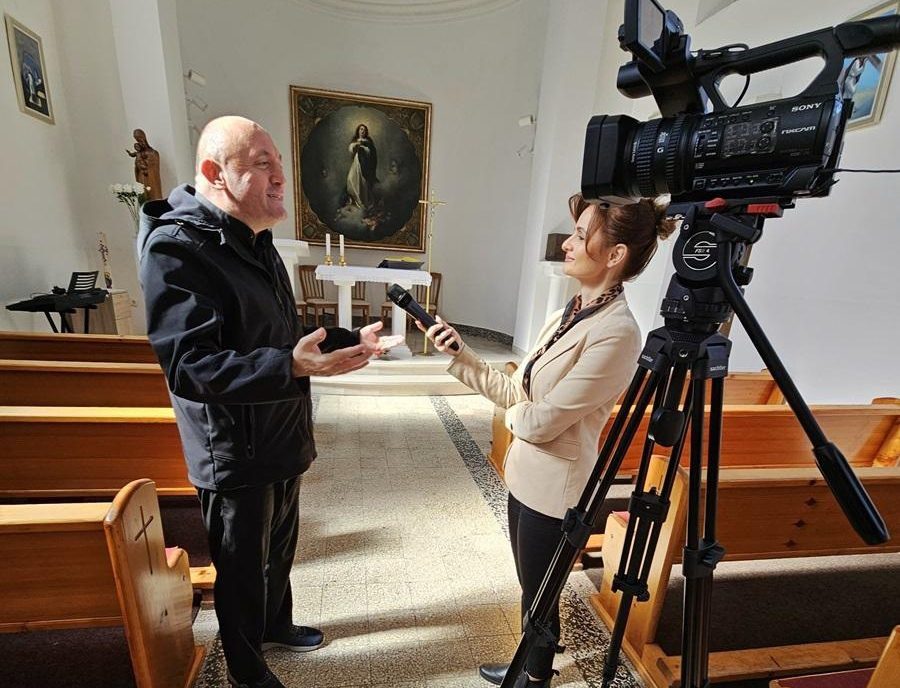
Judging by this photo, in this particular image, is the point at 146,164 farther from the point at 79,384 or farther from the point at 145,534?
the point at 145,534

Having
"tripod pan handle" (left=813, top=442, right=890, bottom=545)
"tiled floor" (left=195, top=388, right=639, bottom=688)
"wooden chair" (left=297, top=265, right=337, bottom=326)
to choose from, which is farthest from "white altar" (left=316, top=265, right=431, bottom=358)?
"tripod pan handle" (left=813, top=442, right=890, bottom=545)

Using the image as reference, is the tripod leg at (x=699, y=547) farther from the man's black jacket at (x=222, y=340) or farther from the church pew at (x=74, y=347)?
the church pew at (x=74, y=347)

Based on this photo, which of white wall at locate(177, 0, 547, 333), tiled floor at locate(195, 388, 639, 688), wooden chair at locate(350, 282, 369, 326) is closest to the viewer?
tiled floor at locate(195, 388, 639, 688)

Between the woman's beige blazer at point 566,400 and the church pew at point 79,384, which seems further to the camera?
the church pew at point 79,384

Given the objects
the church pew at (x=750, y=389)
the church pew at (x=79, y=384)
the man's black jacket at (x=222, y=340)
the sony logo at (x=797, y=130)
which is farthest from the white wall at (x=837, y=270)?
the church pew at (x=79, y=384)

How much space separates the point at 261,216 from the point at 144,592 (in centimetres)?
89

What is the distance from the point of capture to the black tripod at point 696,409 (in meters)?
0.50

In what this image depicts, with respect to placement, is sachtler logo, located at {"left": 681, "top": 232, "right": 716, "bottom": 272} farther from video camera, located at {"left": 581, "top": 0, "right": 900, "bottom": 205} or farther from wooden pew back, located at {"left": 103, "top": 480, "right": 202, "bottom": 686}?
wooden pew back, located at {"left": 103, "top": 480, "right": 202, "bottom": 686}

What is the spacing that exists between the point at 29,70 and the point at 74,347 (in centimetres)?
284

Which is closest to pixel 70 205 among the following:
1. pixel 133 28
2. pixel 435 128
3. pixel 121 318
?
pixel 121 318

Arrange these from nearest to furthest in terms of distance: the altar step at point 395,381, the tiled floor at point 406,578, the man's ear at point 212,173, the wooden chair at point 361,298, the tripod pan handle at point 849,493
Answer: the tripod pan handle at point 849,493, the man's ear at point 212,173, the tiled floor at point 406,578, the altar step at point 395,381, the wooden chair at point 361,298

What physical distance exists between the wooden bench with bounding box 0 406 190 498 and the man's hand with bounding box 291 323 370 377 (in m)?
0.81

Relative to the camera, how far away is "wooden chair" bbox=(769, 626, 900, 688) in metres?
0.73

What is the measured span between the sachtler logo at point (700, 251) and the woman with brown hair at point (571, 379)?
0.30 metres
